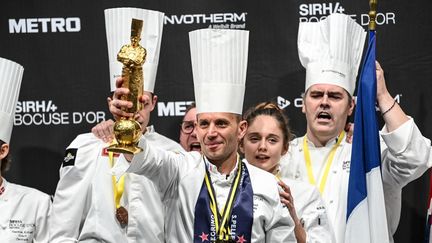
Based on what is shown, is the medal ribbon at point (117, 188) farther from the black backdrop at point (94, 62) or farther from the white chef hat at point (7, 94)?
the black backdrop at point (94, 62)

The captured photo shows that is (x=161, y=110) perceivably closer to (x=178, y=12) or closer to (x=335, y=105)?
(x=178, y=12)

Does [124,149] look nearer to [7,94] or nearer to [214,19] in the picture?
[7,94]

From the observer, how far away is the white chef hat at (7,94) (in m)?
4.27

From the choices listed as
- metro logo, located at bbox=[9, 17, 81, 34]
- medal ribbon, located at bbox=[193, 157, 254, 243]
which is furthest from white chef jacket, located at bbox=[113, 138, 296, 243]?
metro logo, located at bbox=[9, 17, 81, 34]

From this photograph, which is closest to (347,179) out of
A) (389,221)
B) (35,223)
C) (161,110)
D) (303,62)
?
(389,221)

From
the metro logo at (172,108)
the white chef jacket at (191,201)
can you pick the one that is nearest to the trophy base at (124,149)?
the white chef jacket at (191,201)

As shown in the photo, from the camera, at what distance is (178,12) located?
4.96 metres

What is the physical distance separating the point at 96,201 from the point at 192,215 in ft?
2.03

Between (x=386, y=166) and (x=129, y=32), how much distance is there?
1.25 metres

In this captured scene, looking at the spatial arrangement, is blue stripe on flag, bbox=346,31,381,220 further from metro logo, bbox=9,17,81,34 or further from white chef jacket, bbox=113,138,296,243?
metro logo, bbox=9,17,81,34

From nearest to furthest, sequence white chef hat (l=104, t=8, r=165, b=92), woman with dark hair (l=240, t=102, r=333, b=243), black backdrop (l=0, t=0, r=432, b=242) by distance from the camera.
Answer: white chef hat (l=104, t=8, r=165, b=92) → woman with dark hair (l=240, t=102, r=333, b=243) → black backdrop (l=0, t=0, r=432, b=242)

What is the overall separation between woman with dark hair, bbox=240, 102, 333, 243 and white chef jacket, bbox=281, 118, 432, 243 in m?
0.15

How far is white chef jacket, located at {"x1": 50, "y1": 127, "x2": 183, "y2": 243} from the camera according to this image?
4.09 metres

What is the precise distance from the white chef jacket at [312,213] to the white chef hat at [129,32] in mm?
742
